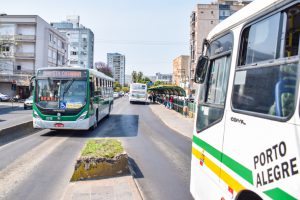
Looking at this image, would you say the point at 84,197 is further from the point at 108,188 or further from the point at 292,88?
the point at 292,88

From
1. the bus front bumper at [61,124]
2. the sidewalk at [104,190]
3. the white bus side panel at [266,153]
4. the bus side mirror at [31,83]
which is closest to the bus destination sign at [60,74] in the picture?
the bus side mirror at [31,83]

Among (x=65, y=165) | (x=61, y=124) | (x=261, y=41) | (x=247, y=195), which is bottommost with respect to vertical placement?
(x=65, y=165)

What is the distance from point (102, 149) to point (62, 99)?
6614 mm

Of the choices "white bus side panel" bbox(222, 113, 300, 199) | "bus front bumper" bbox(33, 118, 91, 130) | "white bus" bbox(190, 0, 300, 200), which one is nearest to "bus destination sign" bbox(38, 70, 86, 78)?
"bus front bumper" bbox(33, 118, 91, 130)

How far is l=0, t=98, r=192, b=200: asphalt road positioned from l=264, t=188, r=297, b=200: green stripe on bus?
3628mm

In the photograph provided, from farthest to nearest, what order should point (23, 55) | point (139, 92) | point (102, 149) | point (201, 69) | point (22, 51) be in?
point (22, 51) < point (23, 55) < point (139, 92) < point (102, 149) < point (201, 69)

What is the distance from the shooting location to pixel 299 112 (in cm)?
233

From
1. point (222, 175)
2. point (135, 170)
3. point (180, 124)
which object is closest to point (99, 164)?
point (135, 170)

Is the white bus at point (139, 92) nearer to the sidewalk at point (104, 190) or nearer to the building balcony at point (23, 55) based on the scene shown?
the building balcony at point (23, 55)

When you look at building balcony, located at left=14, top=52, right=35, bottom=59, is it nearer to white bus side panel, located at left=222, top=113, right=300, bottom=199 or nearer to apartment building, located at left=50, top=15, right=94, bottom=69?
white bus side panel, located at left=222, top=113, right=300, bottom=199

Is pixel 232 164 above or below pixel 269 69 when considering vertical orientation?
below

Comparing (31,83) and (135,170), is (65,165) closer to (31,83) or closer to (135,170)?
(135,170)

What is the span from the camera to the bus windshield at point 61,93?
43.9 ft

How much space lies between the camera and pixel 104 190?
19.7ft
